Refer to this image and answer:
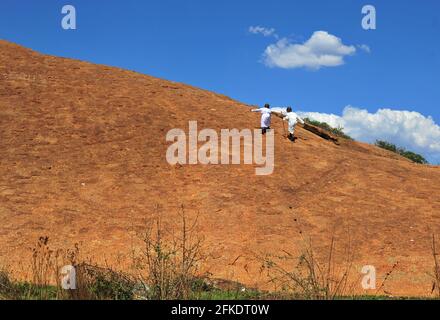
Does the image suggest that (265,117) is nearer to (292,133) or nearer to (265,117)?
(265,117)

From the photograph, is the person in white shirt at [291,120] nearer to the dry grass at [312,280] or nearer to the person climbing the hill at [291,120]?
the person climbing the hill at [291,120]

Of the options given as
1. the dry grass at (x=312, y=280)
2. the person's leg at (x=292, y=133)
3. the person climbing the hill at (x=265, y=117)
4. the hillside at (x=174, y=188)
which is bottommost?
the dry grass at (x=312, y=280)

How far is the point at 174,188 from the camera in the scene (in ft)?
45.7

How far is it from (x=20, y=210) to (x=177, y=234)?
3733 mm

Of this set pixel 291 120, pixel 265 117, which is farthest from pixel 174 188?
pixel 291 120

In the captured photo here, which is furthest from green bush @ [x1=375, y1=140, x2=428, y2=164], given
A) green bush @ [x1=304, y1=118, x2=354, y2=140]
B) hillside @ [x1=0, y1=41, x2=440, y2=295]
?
hillside @ [x1=0, y1=41, x2=440, y2=295]

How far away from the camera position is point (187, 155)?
614 inches

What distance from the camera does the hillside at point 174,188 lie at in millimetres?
11445

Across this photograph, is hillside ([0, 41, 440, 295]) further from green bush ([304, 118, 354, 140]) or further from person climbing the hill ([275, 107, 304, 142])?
green bush ([304, 118, 354, 140])

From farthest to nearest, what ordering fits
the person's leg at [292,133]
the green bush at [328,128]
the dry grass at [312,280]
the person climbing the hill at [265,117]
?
1. the green bush at [328,128]
2. the person's leg at [292,133]
3. the person climbing the hill at [265,117]
4. the dry grass at [312,280]

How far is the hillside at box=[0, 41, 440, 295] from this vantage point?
37.6 feet

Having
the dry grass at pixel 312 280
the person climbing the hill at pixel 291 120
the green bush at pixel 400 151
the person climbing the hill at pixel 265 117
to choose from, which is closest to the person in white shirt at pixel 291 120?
the person climbing the hill at pixel 291 120

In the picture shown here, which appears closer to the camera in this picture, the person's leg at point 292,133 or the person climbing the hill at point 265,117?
the person climbing the hill at point 265,117
